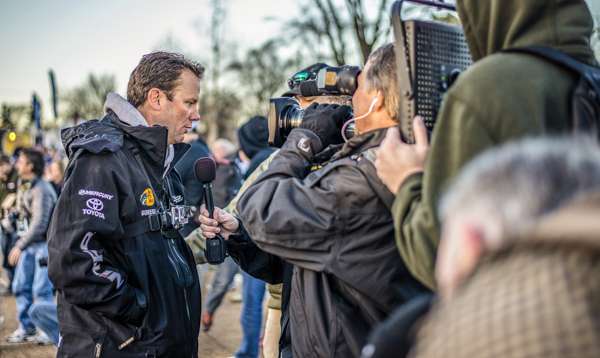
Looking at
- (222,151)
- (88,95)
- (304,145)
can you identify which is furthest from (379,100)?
(88,95)

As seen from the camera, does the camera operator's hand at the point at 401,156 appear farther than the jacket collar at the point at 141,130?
No

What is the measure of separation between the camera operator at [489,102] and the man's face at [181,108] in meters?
1.73

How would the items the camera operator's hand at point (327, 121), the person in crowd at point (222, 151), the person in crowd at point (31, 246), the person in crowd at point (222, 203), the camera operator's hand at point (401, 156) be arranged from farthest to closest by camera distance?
the person in crowd at point (222, 151) < the person in crowd at point (31, 246) < the person in crowd at point (222, 203) < the camera operator's hand at point (327, 121) < the camera operator's hand at point (401, 156)

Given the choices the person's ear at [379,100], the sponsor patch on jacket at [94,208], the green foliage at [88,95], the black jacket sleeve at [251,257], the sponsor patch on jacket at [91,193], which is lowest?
the green foliage at [88,95]

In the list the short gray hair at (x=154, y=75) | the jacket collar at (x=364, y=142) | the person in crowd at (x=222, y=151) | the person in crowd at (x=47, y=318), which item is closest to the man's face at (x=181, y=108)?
the short gray hair at (x=154, y=75)

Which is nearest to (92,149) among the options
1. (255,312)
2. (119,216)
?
(119,216)

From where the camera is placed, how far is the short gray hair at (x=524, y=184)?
92 centimetres

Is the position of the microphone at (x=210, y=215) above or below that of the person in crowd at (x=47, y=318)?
above

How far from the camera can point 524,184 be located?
3.09 ft

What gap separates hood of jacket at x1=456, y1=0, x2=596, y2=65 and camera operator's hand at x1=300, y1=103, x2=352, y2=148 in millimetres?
845

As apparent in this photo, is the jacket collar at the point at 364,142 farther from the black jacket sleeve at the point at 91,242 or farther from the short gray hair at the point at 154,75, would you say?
the short gray hair at the point at 154,75

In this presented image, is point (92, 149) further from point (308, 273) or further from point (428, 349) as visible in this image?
point (428, 349)

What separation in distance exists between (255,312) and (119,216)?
134 inches

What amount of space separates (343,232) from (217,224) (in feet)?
3.77
